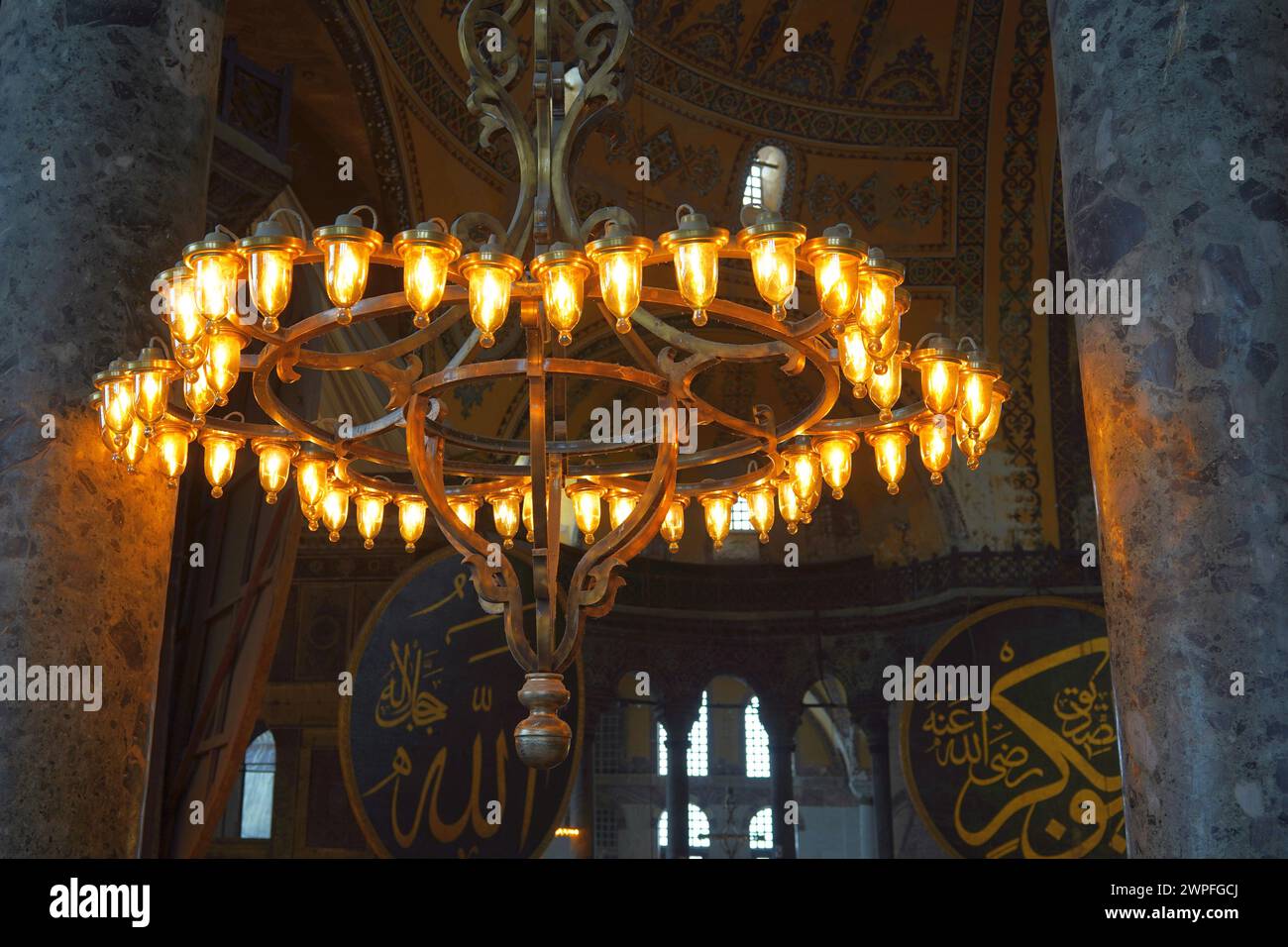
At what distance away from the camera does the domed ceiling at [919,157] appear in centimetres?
966

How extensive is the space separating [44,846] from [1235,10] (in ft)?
10.7

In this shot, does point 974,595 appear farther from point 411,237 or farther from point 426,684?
point 411,237

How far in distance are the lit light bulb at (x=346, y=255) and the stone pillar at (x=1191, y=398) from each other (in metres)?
1.53

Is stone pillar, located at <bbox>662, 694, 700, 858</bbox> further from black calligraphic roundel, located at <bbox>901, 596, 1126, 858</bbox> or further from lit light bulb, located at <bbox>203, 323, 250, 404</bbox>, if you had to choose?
lit light bulb, located at <bbox>203, 323, 250, 404</bbox>

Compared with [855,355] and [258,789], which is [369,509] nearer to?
[855,355]

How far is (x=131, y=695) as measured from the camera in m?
3.45

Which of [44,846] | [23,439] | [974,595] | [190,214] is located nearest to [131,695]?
[44,846]

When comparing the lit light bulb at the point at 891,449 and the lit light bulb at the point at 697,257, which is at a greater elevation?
the lit light bulb at the point at 697,257

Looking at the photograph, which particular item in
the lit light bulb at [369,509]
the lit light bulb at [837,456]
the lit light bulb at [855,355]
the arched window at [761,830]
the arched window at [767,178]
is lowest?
the arched window at [761,830]

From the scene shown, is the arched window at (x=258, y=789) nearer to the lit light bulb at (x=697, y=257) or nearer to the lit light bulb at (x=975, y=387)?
the lit light bulb at (x=975, y=387)

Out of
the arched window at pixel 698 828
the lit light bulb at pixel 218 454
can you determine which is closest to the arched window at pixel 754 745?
the arched window at pixel 698 828

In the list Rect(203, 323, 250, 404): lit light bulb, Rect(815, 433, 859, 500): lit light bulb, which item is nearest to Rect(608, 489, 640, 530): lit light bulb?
Rect(815, 433, 859, 500): lit light bulb

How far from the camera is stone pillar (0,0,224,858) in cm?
327

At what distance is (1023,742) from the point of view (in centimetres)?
909
